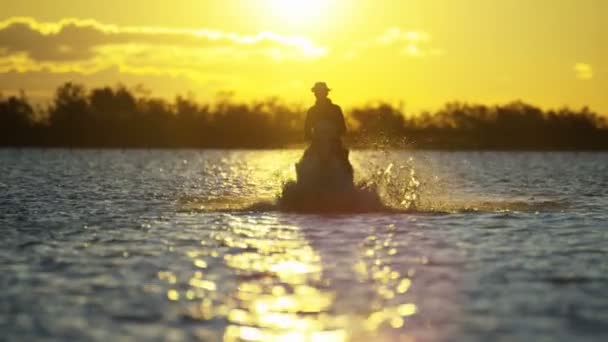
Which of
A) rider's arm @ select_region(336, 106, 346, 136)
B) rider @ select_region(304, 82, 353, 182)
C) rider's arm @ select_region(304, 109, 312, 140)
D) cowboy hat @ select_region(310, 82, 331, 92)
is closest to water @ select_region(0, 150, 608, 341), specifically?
rider @ select_region(304, 82, 353, 182)

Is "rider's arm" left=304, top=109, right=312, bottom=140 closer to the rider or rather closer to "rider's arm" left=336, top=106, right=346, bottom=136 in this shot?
the rider

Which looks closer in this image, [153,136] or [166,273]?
[166,273]

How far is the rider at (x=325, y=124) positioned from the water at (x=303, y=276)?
2.54 meters

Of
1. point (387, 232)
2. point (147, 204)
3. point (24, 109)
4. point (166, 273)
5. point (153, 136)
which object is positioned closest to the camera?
point (166, 273)

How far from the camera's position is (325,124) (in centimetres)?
2888

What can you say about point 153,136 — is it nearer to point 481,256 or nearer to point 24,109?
point 24,109

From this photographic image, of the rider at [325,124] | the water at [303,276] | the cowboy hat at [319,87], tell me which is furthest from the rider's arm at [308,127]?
the water at [303,276]

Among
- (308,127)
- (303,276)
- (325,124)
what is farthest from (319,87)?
(303,276)

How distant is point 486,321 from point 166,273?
19.4 feet

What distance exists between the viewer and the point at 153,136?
18925 cm

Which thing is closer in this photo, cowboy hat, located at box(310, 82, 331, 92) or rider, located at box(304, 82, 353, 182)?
rider, located at box(304, 82, 353, 182)

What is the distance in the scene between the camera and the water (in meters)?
12.7

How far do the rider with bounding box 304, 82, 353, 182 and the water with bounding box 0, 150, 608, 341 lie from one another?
8.32ft

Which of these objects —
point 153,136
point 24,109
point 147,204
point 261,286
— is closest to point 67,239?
point 261,286
